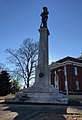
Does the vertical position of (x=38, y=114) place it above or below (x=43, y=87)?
below

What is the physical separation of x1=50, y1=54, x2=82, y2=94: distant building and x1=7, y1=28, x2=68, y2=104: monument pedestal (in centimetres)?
2038

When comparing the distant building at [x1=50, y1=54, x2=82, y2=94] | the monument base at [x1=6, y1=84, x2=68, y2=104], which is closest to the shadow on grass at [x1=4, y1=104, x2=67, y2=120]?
the monument base at [x1=6, y1=84, x2=68, y2=104]

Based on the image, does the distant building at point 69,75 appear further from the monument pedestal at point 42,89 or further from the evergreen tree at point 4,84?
the monument pedestal at point 42,89

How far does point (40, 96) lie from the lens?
1353 centimetres

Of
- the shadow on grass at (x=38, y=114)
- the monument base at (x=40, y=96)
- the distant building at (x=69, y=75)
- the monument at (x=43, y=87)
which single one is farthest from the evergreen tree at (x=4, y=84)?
the shadow on grass at (x=38, y=114)

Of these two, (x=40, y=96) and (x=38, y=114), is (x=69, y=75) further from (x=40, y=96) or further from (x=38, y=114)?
(x=38, y=114)

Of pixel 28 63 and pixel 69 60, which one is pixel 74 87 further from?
pixel 28 63

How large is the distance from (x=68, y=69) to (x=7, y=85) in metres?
17.4

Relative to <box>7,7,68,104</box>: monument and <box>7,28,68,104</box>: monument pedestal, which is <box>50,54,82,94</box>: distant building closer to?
<box>7,7,68,104</box>: monument

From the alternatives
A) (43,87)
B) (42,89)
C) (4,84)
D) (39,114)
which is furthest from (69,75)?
(39,114)

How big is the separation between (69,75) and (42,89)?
2357cm

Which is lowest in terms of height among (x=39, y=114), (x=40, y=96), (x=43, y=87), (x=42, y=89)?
(x=39, y=114)

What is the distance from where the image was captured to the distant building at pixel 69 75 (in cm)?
3722

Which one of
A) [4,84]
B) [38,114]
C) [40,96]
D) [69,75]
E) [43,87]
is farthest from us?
[69,75]
